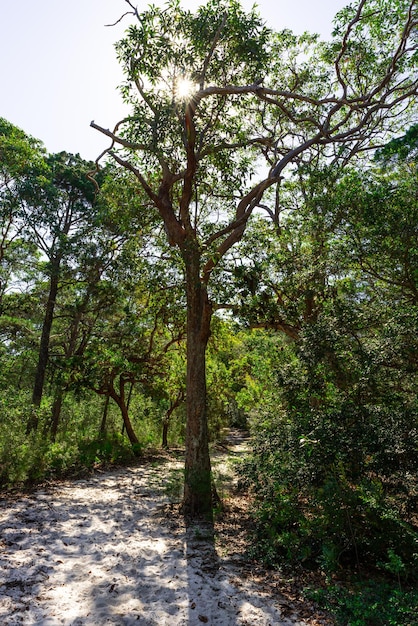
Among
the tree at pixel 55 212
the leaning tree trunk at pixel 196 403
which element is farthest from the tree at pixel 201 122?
the tree at pixel 55 212

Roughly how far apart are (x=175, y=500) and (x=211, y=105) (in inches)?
348

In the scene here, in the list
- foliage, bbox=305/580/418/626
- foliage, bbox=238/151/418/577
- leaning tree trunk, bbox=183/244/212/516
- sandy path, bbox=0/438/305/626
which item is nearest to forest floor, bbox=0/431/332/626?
sandy path, bbox=0/438/305/626

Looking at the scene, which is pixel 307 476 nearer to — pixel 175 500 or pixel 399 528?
pixel 399 528

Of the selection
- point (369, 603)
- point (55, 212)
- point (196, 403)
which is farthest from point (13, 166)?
point (369, 603)

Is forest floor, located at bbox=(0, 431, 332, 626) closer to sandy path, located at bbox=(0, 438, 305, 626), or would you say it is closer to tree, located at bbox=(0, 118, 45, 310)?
sandy path, located at bbox=(0, 438, 305, 626)

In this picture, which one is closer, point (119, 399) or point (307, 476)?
point (307, 476)

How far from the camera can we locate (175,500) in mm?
8422

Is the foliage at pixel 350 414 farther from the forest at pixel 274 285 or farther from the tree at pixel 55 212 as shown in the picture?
the tree at pixel 55 212

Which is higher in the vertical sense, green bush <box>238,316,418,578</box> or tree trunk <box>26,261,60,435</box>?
tree trunk <box>26,261,60,435</box>

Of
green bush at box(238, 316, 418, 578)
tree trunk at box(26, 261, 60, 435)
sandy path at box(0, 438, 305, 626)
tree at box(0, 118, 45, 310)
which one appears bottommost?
sandy path at box(0, 438, 305, 626)

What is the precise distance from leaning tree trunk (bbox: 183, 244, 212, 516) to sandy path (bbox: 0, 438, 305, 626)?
731 millimetres

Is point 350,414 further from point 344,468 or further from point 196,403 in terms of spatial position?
point 196,403

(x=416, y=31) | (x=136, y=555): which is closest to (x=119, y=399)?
(x=136, y=555)

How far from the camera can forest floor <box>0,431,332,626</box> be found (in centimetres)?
374
